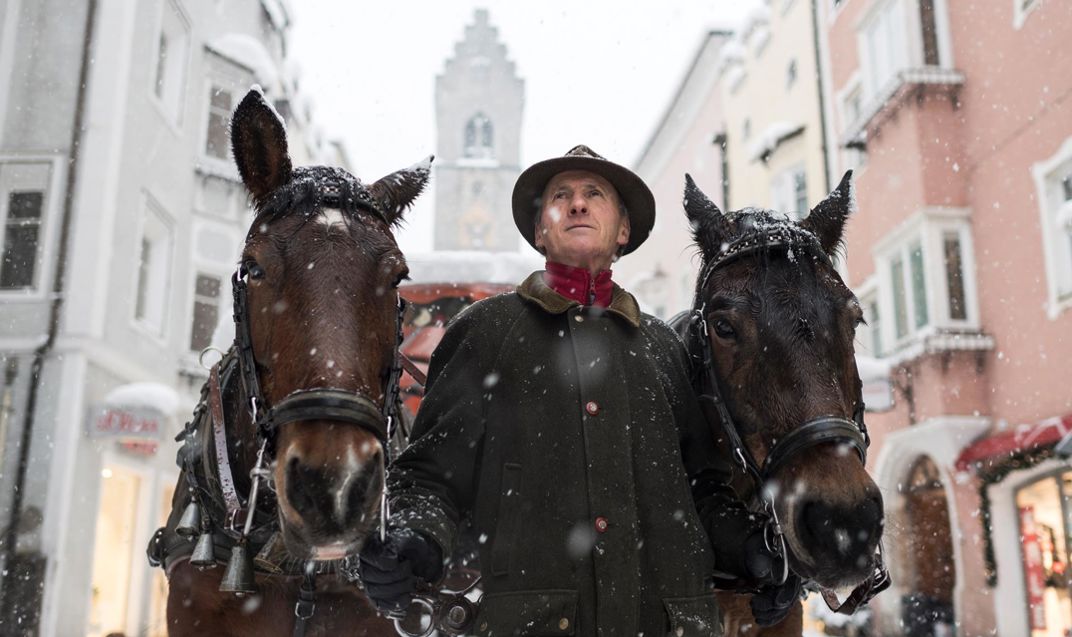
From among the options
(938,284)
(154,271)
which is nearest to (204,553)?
→ (938,284)

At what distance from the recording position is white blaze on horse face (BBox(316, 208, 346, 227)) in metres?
2.74

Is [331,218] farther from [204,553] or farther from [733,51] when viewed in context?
[733,51]

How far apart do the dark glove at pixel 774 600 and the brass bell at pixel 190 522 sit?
1955mm

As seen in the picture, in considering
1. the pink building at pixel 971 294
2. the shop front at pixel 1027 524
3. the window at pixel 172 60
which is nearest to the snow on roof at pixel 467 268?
the pink building at pixel 971 294

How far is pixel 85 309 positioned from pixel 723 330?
10986 mm

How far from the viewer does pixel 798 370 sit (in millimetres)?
2680

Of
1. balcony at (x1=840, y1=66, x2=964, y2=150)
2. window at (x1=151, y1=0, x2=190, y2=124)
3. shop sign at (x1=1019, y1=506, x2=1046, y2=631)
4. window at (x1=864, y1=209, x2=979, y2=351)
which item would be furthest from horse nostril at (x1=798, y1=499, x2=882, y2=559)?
window at (x1=151, y1=0, x2=190, y2=124)

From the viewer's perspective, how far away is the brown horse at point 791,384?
2.43 metres

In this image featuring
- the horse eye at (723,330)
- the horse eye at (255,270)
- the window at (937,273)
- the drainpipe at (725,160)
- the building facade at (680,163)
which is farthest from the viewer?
the building facade at (680,163)

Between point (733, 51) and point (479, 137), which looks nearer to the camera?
point (733, 51)

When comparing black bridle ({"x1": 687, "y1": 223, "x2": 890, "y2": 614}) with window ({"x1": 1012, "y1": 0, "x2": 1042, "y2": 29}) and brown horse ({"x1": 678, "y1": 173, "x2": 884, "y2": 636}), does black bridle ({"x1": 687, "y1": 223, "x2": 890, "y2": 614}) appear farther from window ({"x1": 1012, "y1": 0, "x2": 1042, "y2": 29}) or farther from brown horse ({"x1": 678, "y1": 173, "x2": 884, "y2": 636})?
window ({"x1": 1012, "y1": 0, "x2": 1042, "y2": 29})

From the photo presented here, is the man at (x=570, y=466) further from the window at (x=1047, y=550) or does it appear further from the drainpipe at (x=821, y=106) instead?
the drainpipe at (x=821, y=106)

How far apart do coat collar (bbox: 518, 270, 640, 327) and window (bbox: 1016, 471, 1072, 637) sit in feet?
31.7

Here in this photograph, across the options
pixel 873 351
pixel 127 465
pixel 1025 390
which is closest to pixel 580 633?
pixel 1025 390
